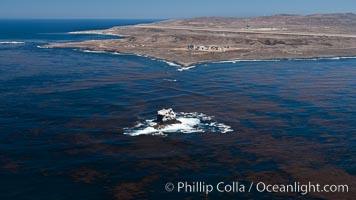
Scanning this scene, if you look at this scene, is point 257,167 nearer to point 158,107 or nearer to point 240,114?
point 240,114

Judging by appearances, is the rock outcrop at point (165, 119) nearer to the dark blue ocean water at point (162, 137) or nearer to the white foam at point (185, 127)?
the white foam at point (185, 127)

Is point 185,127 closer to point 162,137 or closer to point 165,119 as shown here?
point 165,119

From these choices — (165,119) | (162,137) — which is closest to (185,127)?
(165,119)

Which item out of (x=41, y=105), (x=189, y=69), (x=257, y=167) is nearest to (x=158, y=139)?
(x=257, y=167)

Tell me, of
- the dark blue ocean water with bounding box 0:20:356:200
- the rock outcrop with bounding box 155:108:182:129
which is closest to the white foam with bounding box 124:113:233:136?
the rock outcrop with bounding box 155:108:182:129

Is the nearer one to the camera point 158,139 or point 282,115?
point 158,139

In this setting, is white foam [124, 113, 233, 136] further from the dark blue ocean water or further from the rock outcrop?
the dark blue ocean water

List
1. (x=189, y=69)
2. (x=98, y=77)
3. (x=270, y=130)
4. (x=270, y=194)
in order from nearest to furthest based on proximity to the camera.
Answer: (x=270, y=194) → (x=270, y=130) → (x=98, y=77) → (x=189, y=69)
